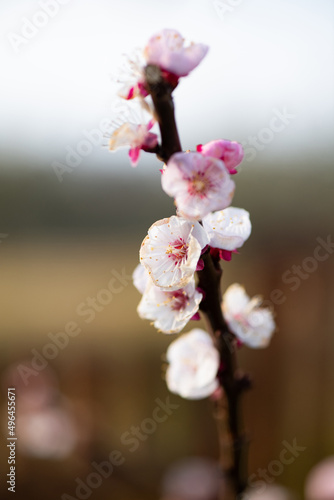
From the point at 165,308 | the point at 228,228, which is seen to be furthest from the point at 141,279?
the point at 228,228

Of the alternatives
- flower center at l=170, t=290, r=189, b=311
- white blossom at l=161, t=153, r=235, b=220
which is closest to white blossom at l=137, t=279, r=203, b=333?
flower center at l=170, t=290, r=189, b=311

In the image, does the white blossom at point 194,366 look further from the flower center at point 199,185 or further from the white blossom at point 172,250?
the flower center at point 199,185

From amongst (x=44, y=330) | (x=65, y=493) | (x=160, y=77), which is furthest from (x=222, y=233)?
(x=44, y=330)

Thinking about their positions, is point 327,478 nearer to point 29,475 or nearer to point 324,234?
point 29,475

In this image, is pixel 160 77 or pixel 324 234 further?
pixel 324 234

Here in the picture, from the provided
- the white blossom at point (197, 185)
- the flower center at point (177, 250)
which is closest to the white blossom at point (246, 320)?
the flower center at point (177, 250)

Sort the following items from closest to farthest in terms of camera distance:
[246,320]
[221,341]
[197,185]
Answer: [197,185]
[221,341]
[246,320]

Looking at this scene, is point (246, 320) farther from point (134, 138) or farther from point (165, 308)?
point (134, 138)
